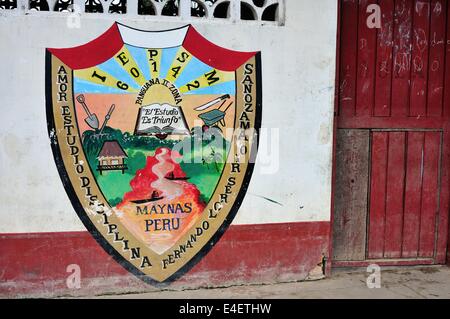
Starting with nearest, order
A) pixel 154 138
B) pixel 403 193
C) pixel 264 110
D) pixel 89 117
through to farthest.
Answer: pixel 89 117, pixel 154 138, pixel 264 110, pixel 403 193

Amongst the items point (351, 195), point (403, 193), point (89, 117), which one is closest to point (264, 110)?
point (351, 195)

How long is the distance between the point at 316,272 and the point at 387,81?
6.40 feet

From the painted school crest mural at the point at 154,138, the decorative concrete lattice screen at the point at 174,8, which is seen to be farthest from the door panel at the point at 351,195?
the decorative concrete lattice screen at the point at 174,8

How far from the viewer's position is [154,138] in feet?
16.4

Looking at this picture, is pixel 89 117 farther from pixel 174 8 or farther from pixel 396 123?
pixel 396 123

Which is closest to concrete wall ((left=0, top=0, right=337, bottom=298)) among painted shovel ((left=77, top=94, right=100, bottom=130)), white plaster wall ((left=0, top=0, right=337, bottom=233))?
white plaster wall ((left=0, top=0, right=337, bottom=233))

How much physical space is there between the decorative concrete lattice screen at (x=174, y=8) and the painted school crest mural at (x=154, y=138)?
18 centimetres

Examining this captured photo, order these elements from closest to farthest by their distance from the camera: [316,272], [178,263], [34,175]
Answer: [34,175] → [178,263] → [316,272]

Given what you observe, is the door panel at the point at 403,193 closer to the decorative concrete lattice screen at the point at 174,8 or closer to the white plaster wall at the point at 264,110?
the white plaster wall at the point at 264,110

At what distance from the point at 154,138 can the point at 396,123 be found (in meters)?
2.37

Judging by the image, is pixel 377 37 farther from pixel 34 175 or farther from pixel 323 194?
pixel 34 175

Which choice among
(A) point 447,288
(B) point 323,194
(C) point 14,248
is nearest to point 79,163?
(C) point 14,248

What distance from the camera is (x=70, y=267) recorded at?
4922 mm

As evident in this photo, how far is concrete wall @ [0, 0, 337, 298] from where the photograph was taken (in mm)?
4688
